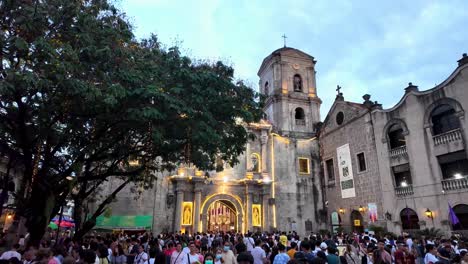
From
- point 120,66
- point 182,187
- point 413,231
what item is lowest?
point 413,231

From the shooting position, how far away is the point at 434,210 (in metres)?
17.7

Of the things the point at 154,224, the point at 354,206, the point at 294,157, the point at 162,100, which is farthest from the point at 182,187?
the point at 162,100

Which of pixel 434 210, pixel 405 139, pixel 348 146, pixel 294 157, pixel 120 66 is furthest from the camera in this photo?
pixel 294 157

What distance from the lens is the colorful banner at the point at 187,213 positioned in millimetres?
23516

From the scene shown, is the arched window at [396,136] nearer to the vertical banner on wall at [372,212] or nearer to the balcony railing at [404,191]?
the balcony railing at [404,191]

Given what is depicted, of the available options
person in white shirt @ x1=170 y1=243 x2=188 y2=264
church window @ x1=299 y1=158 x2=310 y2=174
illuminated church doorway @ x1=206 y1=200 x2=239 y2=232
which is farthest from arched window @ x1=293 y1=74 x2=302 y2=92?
person in white shirt @ x1=170 y1=243 x2=188 y2=264

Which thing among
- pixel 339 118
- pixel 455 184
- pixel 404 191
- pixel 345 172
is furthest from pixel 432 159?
pixel 339 118

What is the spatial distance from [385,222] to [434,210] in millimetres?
3513

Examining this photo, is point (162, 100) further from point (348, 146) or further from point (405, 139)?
point (348, 146)

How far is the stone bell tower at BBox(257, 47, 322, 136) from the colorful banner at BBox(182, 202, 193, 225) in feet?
34.8

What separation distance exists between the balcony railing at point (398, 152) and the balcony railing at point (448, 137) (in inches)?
81.9

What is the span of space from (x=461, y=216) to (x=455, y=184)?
1.70 metres

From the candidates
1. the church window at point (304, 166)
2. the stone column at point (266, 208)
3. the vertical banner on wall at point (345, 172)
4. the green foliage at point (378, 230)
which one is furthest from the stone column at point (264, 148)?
the green foliage at point (378, 230)

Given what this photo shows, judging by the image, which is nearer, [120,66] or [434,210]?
[120,66]
